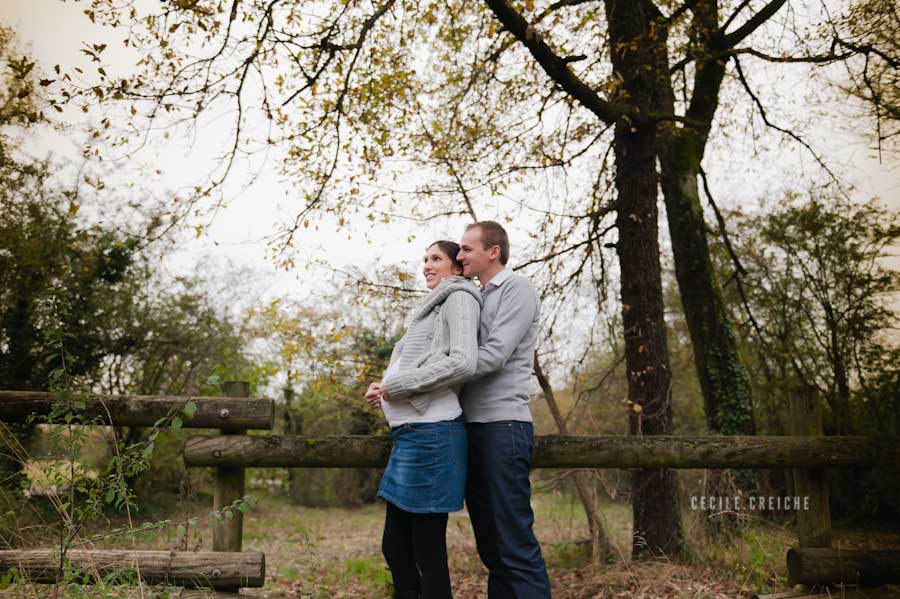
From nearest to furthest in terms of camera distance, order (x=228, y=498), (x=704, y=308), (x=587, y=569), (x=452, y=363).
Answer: (x=452, y=363) → (x=228, y=498) → (x=587, y=569) → (x=704, y=308)

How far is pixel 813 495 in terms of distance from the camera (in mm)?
4316

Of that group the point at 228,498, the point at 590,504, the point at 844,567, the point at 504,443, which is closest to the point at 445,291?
the point at 504,443

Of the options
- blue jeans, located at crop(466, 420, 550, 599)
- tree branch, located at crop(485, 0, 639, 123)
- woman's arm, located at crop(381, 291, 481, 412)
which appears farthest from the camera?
tree branch, located at crop(485, 0, 639, 123)

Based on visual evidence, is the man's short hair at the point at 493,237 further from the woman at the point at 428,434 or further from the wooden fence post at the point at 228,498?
the wooden fence post at the point at 228,498

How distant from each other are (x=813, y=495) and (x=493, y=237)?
2.95m

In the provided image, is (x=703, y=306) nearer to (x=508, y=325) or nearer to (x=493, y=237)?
(x=493, y=237)

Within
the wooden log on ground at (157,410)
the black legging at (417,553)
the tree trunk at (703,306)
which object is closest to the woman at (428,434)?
the black legging at (417,553)

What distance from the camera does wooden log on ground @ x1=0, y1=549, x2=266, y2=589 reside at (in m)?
3.57

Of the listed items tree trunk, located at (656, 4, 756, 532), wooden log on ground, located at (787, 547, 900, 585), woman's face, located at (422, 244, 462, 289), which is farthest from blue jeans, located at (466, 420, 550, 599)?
tree trunk, located at (656, 4, 756, 532)

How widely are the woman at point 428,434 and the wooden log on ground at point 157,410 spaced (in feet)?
3.67

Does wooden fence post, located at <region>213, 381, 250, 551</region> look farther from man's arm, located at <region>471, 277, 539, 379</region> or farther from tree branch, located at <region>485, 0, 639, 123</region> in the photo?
tree branch, located at <region>485, 0, 639, 123</region>

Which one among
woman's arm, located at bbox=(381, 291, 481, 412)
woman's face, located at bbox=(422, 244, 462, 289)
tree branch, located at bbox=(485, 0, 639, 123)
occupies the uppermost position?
tree branch, located at bbox=(485, 0, 639, 123)

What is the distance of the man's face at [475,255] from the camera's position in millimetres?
3246

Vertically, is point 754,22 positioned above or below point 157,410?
above
